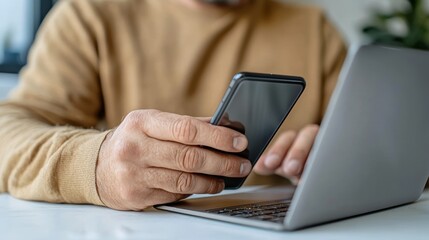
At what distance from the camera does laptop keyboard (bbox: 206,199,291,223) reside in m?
0.67

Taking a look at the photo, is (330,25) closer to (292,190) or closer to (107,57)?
(107,57)

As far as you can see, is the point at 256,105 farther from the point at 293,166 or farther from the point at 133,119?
the point at 293,166

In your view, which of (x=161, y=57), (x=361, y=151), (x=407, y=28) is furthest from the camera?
(x=407, y=28)

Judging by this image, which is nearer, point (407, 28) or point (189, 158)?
point (189, 158)

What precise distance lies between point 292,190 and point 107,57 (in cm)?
57

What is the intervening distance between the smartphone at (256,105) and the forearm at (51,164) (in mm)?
168

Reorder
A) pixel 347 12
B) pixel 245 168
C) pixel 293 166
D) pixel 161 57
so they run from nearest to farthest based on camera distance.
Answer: pixel 245 168 → pixel 293 166 → pixel 161 57 → pixel 347 12

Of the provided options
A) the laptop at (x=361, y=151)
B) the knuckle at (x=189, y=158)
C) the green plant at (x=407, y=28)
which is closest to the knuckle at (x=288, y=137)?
the laptop at (x=361, y=151)

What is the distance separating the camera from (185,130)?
2.27 ft

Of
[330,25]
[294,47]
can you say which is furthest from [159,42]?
[330,25]

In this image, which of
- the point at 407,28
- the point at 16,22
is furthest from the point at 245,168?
the point at 407,28

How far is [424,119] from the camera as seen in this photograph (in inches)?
29.0

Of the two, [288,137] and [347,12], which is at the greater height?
[347,12]

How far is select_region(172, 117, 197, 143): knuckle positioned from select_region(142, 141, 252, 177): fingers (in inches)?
0.6
